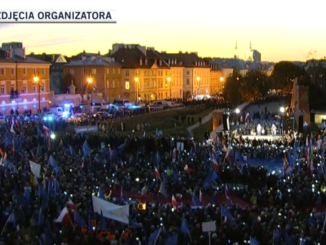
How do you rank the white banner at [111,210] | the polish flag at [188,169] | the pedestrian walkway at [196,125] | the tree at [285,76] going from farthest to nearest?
the tree at [285,76] → the pedestrian walkway at [196,125] → the polish flag at [188,169] → the white banner at [111,210]

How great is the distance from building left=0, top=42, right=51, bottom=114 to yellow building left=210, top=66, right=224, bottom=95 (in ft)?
145

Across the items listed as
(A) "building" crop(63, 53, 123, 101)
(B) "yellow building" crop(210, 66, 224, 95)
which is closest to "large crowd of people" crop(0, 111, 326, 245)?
(A) "building" crop(63, 53, 123, 101)

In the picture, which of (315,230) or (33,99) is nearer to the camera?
(315,230)

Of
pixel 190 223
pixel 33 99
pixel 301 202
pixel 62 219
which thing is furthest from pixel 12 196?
pixel 33 99

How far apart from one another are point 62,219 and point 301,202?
6.73m

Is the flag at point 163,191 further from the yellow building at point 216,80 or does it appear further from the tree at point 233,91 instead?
the yellow building at point 216,80

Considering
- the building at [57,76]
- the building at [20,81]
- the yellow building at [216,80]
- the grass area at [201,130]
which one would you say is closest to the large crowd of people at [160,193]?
the grass area at [201,130]

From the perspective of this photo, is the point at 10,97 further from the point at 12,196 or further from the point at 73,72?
the point at 12,196

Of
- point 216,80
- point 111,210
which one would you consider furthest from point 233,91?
point 111,210

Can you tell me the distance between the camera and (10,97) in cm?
5106

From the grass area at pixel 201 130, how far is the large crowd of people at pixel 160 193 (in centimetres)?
1102

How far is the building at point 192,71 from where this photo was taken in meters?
87.8

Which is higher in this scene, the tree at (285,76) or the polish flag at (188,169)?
the tree at (285,76)

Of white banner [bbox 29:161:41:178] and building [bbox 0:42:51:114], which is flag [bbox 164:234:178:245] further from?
building [bbox 0:42:51:114]
